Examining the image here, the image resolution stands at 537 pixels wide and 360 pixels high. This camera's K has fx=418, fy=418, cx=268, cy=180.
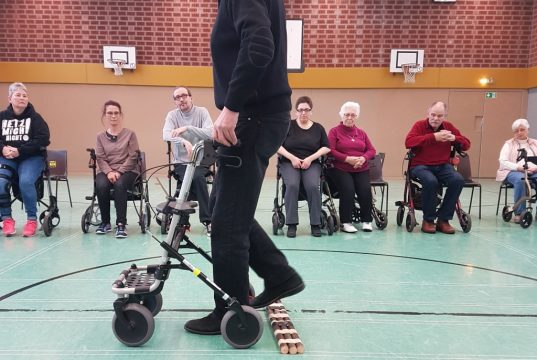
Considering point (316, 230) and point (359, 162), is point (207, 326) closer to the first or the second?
point (316, 230)

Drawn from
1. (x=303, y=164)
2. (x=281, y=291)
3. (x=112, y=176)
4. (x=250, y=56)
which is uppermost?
(x=250, y=56)

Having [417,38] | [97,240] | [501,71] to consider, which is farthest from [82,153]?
[501,71]

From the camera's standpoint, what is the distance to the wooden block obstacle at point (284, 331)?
66.6 inches

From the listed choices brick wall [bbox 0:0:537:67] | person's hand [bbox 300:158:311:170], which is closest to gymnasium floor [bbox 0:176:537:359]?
person's hand [bbox 300:158:311:170]

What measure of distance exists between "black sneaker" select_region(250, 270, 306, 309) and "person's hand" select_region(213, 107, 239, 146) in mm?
709

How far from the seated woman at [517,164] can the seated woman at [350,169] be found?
169 cm

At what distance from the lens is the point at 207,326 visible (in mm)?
1830

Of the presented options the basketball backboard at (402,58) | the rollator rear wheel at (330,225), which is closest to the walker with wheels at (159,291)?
the rollator rear wheel at (330,225)

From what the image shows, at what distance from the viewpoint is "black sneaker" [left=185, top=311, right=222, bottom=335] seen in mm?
1823

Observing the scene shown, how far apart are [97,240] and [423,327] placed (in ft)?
8.77

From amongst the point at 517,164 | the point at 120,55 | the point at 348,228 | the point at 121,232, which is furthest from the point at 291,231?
the point at 120,55

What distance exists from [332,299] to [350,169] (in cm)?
200

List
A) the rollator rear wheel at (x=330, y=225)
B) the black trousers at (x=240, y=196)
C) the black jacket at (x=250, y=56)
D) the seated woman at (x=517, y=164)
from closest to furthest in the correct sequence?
1. the black jacket at (x=250, y=56)
2. the black trousers at (x=240, y=196)
3. the rollator rear wheel at (x=330, y=225)
4. the seated woman at (x=517, y=164)

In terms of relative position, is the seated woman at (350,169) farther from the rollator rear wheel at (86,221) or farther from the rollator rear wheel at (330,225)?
the rollator rear wheel at (86,221)
